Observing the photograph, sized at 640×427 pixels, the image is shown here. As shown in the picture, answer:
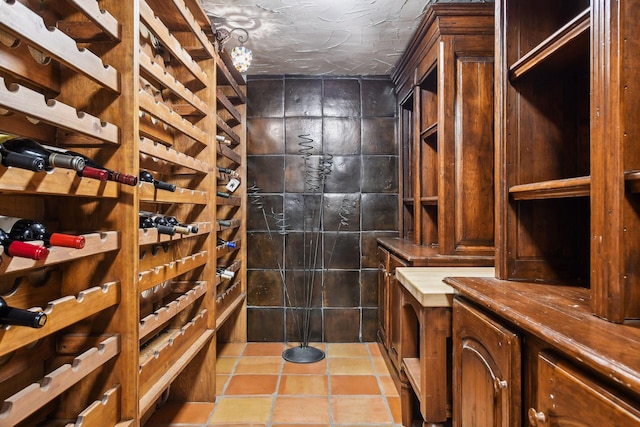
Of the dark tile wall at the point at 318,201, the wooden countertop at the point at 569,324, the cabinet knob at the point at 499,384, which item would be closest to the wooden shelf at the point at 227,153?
the dark tile wall at the point at 318,201

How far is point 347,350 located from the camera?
3.23 metres

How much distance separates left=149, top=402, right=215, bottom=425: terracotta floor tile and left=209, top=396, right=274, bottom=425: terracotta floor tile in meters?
0.06

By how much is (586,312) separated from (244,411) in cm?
196

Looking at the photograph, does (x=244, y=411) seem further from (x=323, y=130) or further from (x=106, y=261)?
(x=323, y=130)

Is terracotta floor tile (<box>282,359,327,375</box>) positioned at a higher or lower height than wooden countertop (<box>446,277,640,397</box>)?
lower

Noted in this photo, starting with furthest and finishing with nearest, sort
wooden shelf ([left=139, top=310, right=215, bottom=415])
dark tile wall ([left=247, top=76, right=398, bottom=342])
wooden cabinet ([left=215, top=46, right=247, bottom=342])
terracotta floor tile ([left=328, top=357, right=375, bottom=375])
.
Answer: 1. dark tile wall ([left=247, top=76, right=398, bottom=342])
2. wooden cabinet ([left=215, top=46, right=247, bottom=342])
3. terracotta floor tile ([left=328, top=357, right=375, bottom=375])
4. wooden shelf ([left=139, top=310, right=215, bottom=415])

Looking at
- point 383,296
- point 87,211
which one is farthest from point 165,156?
point 383,296

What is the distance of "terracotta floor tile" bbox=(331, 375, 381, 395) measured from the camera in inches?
98.6

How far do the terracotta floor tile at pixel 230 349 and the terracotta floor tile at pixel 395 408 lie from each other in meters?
1.36

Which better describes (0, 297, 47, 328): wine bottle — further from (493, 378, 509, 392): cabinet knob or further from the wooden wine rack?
(493, 378, 509, 392): cabinet knob

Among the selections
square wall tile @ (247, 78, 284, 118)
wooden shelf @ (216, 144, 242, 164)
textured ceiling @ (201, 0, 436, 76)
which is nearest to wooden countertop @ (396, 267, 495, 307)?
wooden shelf @ (216, 144, 242, 164)

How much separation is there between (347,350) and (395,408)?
953 millimetres

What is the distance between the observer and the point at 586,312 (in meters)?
0.98

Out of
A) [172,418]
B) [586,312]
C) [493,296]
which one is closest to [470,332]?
[493,296]
